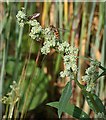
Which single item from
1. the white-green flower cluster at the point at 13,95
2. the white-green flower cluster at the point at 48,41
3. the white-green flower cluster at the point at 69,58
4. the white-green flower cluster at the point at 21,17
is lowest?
the white-green flower cluster at the point at 13,95

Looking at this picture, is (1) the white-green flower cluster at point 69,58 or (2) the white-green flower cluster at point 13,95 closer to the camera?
(1) the white-green flower cluster at point 69,58

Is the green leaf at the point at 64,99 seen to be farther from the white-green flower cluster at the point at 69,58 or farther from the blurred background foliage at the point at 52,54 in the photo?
the blurred background foliage at the point at 52,54

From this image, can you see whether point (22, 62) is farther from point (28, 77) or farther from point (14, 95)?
point (14, 95)

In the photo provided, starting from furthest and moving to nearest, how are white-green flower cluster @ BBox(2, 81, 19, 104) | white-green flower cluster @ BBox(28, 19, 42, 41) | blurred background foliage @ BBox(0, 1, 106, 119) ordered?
1. blurred background foliage @ BBox(0, 1, 106, 119)
2. white-green flower cluster @ BBox(2, 81, 19, 104)
3. white-green flower cluster @ BBox(28, 19, 42, 41)

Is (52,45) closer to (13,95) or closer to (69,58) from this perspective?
(69,58)

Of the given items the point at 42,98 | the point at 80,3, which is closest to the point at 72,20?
the point at 80,3

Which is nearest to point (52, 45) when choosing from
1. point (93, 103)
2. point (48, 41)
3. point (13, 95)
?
point (48, 41)

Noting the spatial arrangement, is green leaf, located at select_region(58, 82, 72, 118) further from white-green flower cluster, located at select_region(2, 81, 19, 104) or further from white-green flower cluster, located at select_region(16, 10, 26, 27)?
white-green flower cluster, located at select_region(2, 81, 19, 104)

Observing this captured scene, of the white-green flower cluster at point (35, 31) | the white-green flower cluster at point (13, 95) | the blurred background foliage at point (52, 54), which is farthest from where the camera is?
the blurred background foliage at point (52, 54)

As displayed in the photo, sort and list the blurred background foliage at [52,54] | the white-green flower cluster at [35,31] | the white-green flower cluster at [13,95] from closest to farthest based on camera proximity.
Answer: the white-green flower cluster at [35,31] → the white-green flower cluster at [13,95] → the blurred background foliage at [52,54]

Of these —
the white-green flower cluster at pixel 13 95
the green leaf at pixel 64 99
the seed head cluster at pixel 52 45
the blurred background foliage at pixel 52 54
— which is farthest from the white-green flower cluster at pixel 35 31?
the blurred background foliage at pixel 52 54

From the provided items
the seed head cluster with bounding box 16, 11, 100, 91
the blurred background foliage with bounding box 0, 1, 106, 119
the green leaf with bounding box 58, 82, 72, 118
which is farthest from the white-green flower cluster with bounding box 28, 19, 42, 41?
the blurred background foliage with bounding box 0, 1, 106, 119

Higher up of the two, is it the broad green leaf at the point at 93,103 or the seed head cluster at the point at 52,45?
the seed head cluster at the point at 52,45
